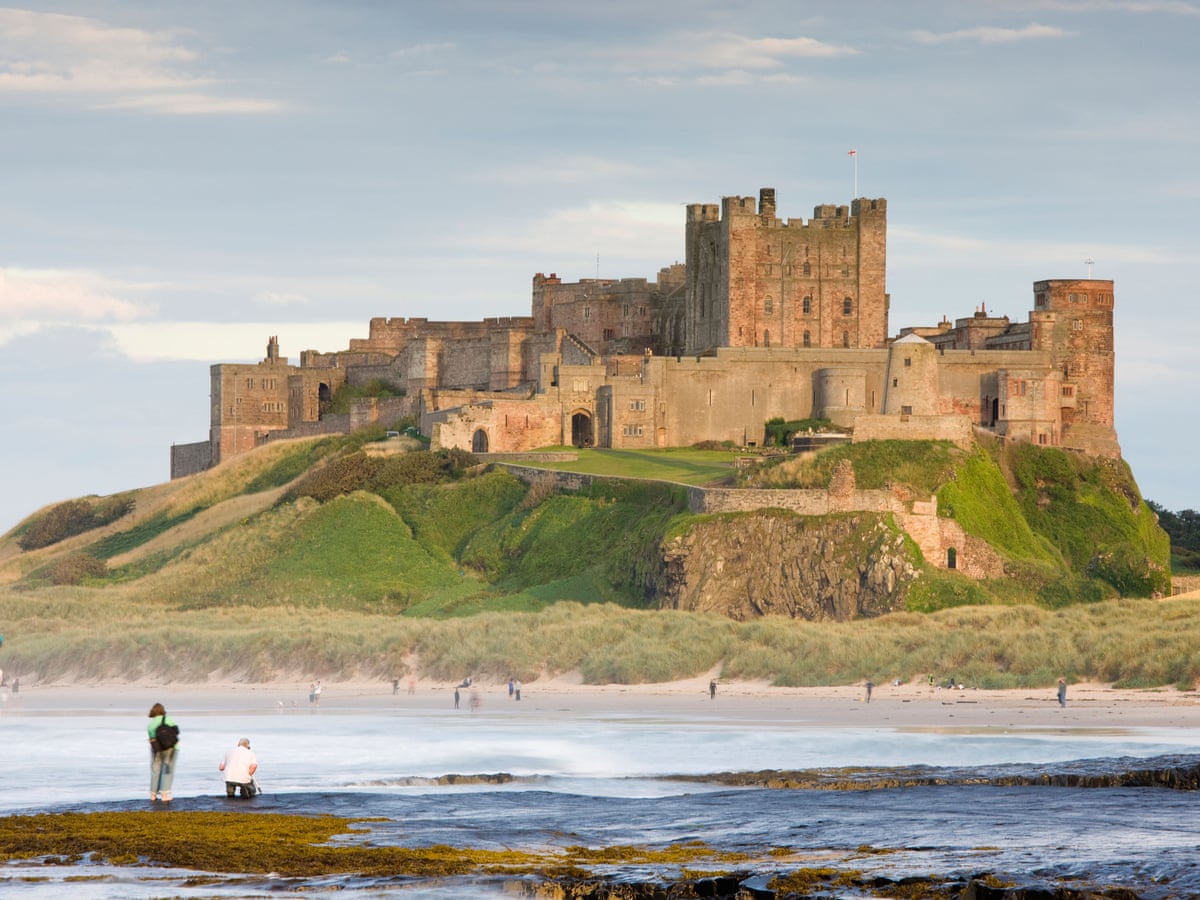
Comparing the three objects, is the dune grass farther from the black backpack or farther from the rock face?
the black backpack

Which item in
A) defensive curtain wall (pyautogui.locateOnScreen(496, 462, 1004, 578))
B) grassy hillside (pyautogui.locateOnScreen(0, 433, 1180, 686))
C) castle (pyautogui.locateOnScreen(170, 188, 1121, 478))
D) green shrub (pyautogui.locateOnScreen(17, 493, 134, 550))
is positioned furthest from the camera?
green shrub (pyautogui.locateOnScreen(17, 493, 134, 550))

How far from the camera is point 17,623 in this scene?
208 ft

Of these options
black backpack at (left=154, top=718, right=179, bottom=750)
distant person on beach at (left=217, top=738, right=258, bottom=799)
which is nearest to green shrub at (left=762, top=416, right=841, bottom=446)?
distant person on beach at (left=217, top=738, right=258, bottom=799)

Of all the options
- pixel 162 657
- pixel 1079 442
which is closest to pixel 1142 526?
pixel 1079 442

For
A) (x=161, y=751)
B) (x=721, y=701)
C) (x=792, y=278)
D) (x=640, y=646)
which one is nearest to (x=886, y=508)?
(x=640, y=646)

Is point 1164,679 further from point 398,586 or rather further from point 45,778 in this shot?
point 398,586

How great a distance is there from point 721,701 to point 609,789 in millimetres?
13582

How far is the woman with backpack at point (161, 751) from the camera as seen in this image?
27969 mm

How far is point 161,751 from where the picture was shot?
92.7 feet

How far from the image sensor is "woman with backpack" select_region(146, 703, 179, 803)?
91.8ft

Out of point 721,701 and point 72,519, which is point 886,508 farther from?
point 72,519

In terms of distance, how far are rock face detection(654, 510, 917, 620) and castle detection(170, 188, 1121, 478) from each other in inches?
289

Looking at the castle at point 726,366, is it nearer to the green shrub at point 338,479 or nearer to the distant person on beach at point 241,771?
the green shrub at point 338,479

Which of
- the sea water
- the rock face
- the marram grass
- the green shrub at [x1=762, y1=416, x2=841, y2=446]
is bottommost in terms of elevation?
the sea water
